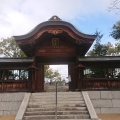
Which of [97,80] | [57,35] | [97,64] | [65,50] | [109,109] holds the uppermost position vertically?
[57,35]

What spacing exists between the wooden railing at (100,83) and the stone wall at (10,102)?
4.01 meters

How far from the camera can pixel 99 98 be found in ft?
45.6

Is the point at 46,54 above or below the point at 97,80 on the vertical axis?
above

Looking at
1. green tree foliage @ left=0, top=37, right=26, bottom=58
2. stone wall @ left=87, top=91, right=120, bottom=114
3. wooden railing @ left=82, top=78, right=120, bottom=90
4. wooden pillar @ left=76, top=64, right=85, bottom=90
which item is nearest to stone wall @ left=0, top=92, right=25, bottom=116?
wooden pillar @ left=76, top=64, right=85, bottom=90

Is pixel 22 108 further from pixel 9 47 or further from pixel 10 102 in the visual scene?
pixel 9 47

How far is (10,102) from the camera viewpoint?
13.6m

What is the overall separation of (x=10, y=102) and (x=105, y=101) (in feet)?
18.4

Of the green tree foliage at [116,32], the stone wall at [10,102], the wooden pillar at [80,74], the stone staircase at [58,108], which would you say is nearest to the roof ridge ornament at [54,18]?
the wooden pillar at [80,74]

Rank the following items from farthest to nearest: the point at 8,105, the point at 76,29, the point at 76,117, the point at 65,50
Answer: the point at 65,50 < the point at 76,29 < the point at 8,105 < the point at 76,117

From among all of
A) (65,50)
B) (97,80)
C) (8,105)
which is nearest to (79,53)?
(65,50)

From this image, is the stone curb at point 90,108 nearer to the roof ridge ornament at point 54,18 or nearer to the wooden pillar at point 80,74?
the wooden pillar at point 80,74

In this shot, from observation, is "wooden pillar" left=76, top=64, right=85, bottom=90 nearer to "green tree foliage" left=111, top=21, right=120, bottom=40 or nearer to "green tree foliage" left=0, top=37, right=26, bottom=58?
"green tree foliage" left=111, top=21, right=120, bottom=40

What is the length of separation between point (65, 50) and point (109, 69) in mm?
3199

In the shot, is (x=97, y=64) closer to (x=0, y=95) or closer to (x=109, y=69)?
(x=109, y=69)
